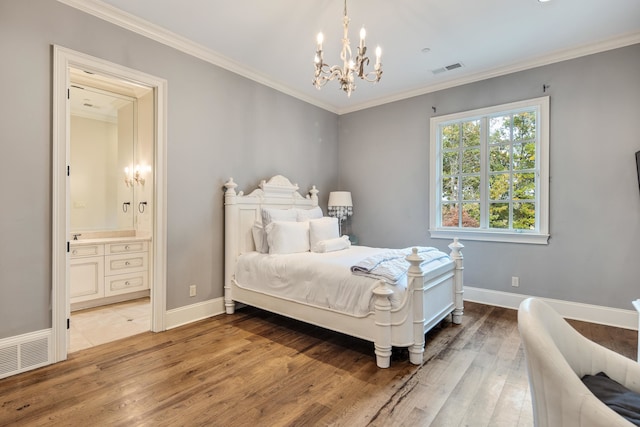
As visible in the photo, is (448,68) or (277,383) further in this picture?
(448,68)

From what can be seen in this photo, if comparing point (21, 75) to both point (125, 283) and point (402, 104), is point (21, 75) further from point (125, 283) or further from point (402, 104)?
point (402, 104)

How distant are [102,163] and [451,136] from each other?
203 inches

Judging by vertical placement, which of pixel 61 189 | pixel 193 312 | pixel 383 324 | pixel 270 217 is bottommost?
pixel 193 312

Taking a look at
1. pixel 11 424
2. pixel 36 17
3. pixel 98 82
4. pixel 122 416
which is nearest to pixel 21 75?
pixel 36 17

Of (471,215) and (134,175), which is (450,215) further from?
(134,175)

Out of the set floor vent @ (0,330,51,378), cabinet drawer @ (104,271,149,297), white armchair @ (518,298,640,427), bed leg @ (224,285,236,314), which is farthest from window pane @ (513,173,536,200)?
cabinet drawer @ (104,271,149,297)

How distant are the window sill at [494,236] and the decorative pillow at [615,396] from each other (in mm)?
2912

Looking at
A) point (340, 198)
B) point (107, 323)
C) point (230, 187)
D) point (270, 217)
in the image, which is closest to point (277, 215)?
point (270, 217)

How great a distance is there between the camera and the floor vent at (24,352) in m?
2.24

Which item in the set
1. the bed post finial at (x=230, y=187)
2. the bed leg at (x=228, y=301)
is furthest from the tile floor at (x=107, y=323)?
the bed post finial at (x=230, y=187)

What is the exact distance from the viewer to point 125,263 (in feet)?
13.6

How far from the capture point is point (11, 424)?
174 centimetres

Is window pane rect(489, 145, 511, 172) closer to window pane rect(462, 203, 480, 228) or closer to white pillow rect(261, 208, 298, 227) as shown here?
window pane rect(462, 203, 480, 228)

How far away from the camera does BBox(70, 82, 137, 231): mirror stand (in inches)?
175
